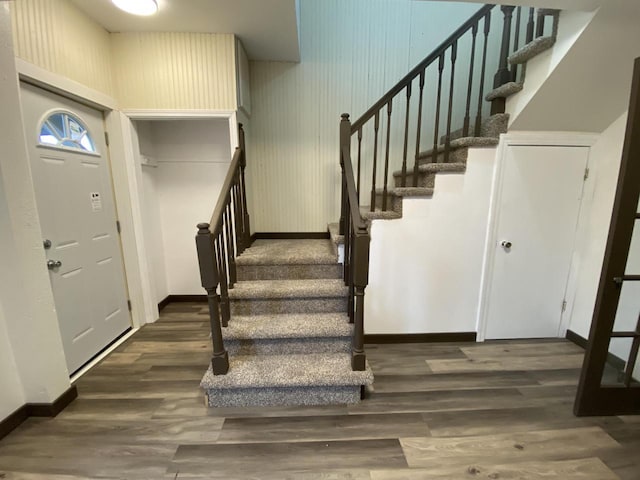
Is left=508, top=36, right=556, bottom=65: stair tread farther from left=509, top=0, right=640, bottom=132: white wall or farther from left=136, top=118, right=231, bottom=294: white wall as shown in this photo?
left=136, top=118, right=231, bottom=294: white wall

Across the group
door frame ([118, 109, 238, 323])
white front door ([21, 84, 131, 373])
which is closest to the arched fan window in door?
white front door ([21, 84, 131, 373])

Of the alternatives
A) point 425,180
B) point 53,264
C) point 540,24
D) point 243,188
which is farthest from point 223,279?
point 540,24

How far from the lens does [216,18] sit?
213cm

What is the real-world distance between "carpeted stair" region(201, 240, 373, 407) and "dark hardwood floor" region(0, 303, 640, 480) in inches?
4.2

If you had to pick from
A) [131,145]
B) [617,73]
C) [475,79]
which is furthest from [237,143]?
[617,73]

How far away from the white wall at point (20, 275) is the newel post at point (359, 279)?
6.11 ft

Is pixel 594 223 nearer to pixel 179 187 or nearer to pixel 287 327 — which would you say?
pixel 287 327

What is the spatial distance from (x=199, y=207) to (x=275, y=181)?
36.9 inches

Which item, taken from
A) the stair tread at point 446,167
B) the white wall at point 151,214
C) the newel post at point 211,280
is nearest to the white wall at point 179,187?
the white wall at point 151,214

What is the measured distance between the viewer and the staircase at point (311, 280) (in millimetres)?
1746

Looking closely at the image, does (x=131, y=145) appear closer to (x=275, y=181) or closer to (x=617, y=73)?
(x=275, y=181)

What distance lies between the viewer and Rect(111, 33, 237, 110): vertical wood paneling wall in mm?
2340

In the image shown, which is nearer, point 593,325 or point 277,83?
point 593,325

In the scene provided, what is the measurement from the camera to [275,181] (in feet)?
10.3
